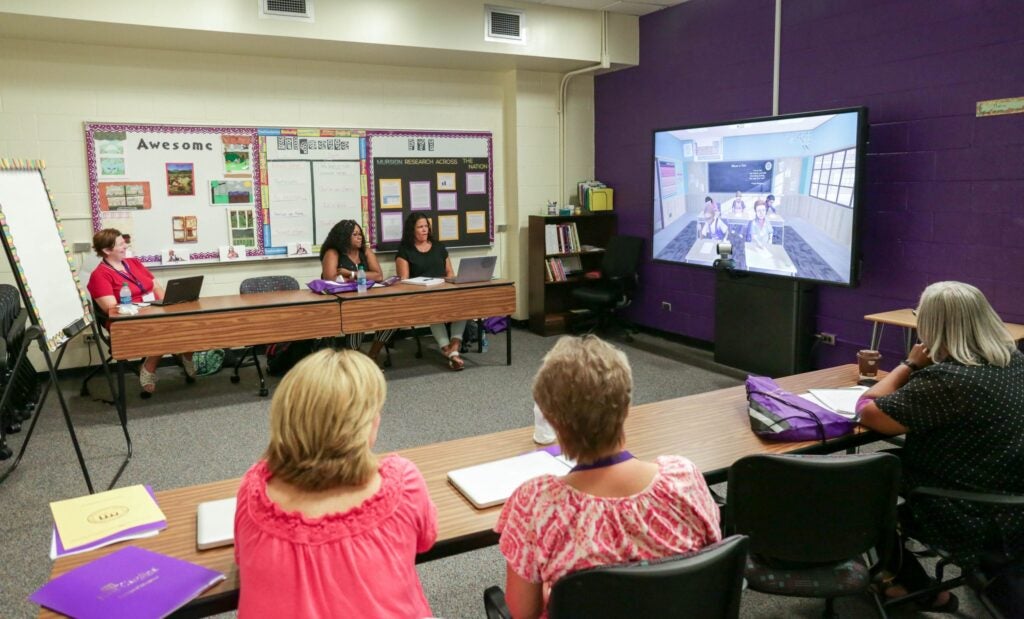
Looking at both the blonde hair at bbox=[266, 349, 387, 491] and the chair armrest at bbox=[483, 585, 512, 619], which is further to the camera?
the chair armrest at bbox=[483, 585, 512, 619]

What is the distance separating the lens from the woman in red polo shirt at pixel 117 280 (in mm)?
4434

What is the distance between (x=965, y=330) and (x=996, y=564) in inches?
24.6

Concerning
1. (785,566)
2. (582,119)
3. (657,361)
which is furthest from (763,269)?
(785,566)

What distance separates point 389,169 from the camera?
20.2ft

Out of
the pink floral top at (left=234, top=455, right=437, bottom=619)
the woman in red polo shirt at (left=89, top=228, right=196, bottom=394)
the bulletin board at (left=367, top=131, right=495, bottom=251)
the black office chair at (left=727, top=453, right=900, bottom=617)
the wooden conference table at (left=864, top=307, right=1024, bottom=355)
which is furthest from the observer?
the bulletin board at (left=367, top=131, right=495, bottom=251)

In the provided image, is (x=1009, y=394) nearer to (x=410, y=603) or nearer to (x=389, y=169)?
(x=410, y=603)

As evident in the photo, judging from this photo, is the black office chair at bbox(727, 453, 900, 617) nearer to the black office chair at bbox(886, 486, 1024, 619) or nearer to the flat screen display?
the black office chair at bbox(886, 486, 1024, 619)

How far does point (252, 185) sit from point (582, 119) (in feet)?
10.1

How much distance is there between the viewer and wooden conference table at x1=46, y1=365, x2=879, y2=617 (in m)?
1.47

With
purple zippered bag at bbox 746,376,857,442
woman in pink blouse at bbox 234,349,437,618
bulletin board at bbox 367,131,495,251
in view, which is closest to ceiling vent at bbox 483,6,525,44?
bulletin board at bbox 367,131,495,251

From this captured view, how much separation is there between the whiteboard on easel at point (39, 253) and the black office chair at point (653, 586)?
8.22 ft

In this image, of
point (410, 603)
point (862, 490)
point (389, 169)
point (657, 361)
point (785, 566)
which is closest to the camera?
point (410, 603)

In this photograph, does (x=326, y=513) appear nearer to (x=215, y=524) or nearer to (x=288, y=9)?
(x=215, y=524)

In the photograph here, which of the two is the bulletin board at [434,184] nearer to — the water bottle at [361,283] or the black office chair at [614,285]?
the black office chair at [614,285]
